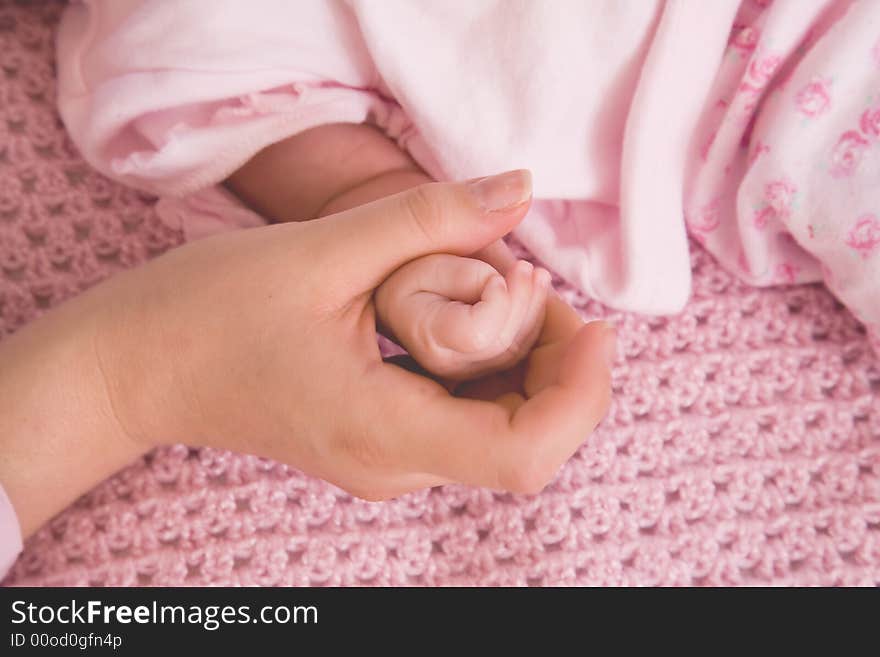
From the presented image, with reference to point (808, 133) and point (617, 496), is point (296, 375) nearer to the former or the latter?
point (617, 496)

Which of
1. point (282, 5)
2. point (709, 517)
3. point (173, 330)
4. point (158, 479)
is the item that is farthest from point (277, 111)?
point (709, 517)

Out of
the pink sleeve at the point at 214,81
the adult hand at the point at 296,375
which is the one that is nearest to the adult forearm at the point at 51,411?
the adult hand at the point at 296,375

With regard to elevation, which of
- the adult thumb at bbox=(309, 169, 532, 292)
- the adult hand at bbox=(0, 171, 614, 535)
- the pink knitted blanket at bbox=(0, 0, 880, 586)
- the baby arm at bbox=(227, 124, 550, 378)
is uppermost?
the adult thumb at bbox=(309, 169, 532, 292)

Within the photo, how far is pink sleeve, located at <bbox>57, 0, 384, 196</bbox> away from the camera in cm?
70

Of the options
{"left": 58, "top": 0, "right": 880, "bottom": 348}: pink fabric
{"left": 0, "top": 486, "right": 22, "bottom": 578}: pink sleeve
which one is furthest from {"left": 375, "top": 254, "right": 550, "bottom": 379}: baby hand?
{"left": 0, "top": 486, "right": 22, "bottom": 578}: pink sleeve

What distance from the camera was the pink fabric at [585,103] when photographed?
69 cm

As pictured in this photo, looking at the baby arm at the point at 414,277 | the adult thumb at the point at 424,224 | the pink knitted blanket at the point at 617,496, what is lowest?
the pink knitted blanket at the point at 617,496

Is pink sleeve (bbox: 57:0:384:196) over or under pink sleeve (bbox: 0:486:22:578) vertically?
over

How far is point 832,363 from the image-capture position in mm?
770

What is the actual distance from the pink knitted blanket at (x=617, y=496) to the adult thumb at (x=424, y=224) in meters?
0.21

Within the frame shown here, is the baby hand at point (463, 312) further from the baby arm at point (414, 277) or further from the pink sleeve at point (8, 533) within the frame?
the pink sleeve at point (8, 533)

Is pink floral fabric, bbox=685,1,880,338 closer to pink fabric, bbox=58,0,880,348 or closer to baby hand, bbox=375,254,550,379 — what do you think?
pink fabric, bbox=58,0,880,348

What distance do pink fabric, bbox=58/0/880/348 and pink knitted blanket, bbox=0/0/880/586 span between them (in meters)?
0.07
